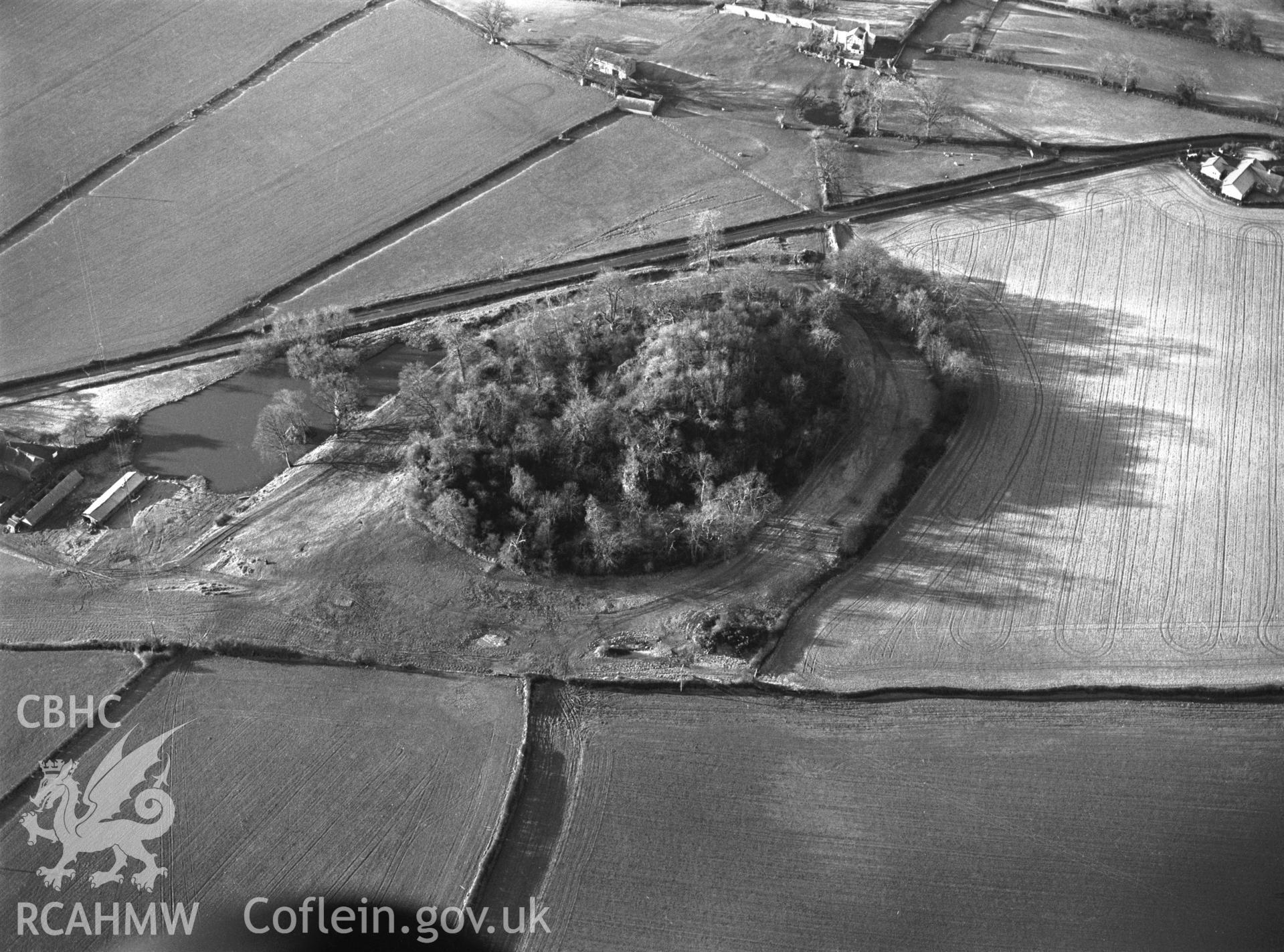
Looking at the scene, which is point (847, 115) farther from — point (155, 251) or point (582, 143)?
point (155, 251)

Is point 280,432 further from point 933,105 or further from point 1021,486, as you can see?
point 933,105

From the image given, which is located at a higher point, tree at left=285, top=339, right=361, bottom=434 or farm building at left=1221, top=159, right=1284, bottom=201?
farm building at left=1221, top=159, right=1284, bottom=201

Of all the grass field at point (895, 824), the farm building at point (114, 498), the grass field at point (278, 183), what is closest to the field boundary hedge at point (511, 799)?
the grass field at point (895, 824)

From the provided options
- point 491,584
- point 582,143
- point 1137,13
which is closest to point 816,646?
point 491,584

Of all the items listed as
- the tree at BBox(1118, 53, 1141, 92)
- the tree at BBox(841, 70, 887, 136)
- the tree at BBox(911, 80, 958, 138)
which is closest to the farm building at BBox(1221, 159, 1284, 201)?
the tree at BBox(1118, 53, 1141, 92)

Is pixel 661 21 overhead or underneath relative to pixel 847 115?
overhead

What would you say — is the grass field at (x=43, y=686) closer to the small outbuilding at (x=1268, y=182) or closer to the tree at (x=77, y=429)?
the tree at (x=77, y=429)

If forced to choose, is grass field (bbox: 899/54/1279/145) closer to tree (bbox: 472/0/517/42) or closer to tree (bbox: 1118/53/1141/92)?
tree (bbox: 1118/53/1141/92)
